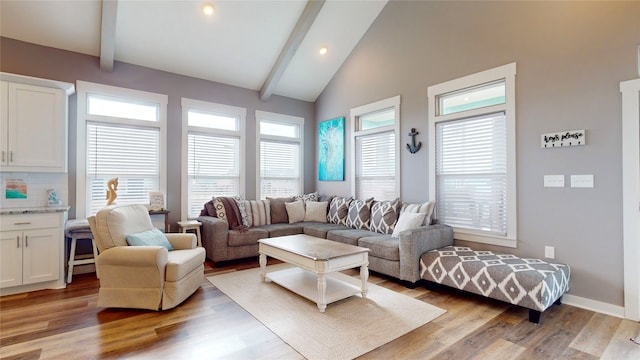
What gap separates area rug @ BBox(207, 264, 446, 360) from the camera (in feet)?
7.67

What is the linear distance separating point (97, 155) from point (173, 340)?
3.24 metres

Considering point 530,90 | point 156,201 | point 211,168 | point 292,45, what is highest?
point 292,45

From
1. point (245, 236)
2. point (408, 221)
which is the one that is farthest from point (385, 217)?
point (245, 236)

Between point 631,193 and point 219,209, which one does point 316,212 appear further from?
point 631,193

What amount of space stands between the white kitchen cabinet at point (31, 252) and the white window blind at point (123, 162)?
0.86 meters

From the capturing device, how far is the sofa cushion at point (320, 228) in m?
4.75

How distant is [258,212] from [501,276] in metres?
3.58

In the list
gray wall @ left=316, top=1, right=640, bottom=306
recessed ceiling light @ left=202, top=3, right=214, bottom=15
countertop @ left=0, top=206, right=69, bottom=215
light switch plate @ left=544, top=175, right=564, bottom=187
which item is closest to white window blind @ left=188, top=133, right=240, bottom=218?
countertop @ left=0, top=206, right=69, bottom=215

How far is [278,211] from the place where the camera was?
5469 mm

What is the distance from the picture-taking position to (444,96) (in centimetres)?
427

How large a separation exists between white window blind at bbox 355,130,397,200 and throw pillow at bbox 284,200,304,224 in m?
1.04

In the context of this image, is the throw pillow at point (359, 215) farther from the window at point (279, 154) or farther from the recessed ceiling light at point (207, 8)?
the recessed ceiling light at point (207, 8)

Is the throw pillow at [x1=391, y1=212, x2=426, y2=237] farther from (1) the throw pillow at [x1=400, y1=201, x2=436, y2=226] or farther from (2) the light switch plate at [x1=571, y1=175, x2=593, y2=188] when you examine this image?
(2) the light switch plate at [x1=571, y1=175, x2=593, y2=188]

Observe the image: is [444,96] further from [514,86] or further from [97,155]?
[97,155]
